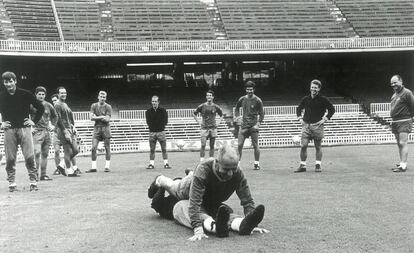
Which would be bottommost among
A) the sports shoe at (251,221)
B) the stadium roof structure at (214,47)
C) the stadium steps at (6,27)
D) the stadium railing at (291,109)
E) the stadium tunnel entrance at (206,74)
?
the sports shoe at (251,221)

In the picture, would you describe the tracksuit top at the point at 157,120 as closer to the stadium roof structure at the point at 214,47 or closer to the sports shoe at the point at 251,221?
the sports shoe at the point at 251,221

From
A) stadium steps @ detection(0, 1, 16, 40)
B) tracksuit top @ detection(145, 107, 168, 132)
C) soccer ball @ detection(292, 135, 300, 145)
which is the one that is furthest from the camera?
stadium steps @ detection(0, 1, 16, 40)

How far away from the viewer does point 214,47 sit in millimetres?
30141

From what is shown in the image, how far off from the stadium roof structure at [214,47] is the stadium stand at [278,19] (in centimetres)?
261

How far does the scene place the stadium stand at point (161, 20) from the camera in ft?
107

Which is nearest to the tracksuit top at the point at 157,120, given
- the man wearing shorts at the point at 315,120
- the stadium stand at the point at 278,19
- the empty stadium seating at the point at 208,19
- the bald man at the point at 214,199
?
the man wearing shorts at the point at 315,120

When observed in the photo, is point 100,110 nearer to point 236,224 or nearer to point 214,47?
point 236,224

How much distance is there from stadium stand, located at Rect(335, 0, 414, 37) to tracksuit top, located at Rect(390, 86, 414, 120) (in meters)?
22.6

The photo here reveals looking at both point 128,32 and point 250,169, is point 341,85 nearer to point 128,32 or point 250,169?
point 128,32

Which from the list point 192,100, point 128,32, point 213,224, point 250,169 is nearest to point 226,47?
point 192,100

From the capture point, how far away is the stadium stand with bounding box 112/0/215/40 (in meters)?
32.5

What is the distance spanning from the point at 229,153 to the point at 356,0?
114 ft

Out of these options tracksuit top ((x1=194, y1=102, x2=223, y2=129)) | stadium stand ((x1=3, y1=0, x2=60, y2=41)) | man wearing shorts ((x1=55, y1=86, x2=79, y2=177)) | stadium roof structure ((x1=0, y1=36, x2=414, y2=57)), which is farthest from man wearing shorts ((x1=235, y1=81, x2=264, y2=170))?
stadium stand ((x1=3, y1=0, x2=60, y2=41))

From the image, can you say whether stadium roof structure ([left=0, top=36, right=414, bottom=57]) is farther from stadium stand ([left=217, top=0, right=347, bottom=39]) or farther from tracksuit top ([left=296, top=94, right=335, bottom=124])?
tracksuit top ([left=296, top=94, right=335, bottom=124])
